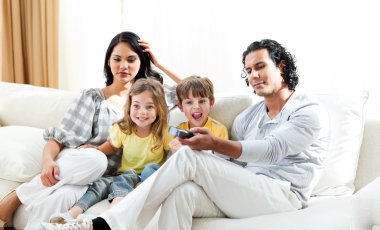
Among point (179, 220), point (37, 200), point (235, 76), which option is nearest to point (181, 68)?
point (235, 76)

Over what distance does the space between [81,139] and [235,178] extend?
0.96 metres

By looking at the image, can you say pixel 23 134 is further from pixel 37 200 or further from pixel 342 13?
pixel 342 13

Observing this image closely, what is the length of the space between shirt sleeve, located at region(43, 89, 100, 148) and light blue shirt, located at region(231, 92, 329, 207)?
82cm

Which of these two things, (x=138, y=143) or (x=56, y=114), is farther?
(x=56, y=114)

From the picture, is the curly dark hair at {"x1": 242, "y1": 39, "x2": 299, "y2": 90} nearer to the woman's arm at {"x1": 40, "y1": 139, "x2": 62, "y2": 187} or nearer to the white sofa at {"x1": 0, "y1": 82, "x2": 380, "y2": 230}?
the white sofa at {"x1": 0, "y1": 82, "x2": 380, "y2": 230}

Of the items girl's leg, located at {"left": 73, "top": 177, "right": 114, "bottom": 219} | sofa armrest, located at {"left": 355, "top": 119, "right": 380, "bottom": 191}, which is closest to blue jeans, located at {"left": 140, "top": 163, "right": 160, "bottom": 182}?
girl's leg, located at {"left": 73, "top": 177, "right": 114, "bottom": 219}

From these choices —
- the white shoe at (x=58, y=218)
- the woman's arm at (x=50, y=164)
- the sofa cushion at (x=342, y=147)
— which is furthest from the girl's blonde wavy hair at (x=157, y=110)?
the sofa cushion at (x=342, y=147)

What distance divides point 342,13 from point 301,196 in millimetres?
1409

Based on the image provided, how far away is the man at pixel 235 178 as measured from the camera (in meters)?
2.17

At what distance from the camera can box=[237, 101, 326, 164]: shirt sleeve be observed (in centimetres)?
226

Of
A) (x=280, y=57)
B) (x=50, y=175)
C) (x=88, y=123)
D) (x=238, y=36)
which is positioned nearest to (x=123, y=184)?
(x=50, y=175)

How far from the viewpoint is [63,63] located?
4387 mm

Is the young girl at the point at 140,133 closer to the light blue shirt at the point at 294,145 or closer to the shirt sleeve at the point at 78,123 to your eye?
the shirt sleeve at the point at 78,123

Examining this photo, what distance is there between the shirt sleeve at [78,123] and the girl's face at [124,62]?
0.55ft
